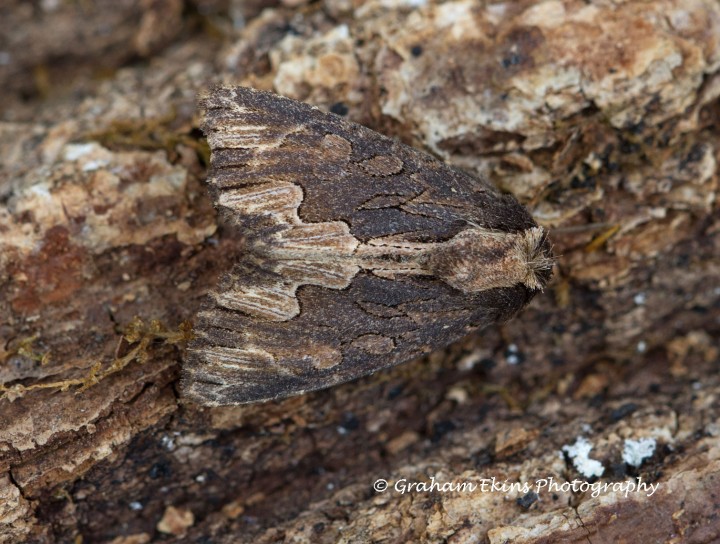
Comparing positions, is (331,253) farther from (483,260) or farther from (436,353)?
(436,353)

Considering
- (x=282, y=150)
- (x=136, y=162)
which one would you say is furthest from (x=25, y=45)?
(x=282, y=150)

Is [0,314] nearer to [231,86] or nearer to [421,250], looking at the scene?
[231,86]

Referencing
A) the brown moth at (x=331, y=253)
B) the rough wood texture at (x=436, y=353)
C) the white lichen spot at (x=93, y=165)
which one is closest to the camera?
the brown moth at (x=331, y=253)

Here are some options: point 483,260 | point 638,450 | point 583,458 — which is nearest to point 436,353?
point 483,260

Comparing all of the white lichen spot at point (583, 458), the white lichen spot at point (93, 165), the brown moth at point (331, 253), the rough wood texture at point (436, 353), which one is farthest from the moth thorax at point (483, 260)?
the white lichen spot at point (93, 165)

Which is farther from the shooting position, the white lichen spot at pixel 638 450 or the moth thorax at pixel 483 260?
the white lichen spot at pixel 638 450

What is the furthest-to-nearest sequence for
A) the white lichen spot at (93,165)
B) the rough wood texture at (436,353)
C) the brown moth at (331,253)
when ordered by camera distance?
the white lichen spot at (93,165)
the rough wood texture at (436,353)
the brown moth at (331,253)

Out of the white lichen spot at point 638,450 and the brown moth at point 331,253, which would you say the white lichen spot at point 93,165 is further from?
the white lichen spot at point 638,450
